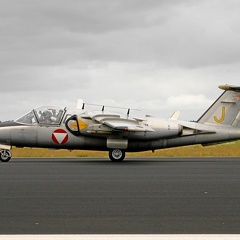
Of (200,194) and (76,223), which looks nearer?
(76,223)

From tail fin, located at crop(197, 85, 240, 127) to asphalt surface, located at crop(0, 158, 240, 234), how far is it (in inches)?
423

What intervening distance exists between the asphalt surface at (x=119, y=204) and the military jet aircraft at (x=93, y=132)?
8.77 m

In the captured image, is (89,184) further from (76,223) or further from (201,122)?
(201,122)

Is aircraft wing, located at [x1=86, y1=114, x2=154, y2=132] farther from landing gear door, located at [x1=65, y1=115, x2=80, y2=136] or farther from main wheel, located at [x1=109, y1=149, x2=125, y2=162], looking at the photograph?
main wheel, located at [x1=109, y1=149, x2=125, y2=162]

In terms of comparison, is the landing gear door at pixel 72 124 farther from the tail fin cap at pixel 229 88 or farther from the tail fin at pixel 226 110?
the tail fin cap at pixel 229 88

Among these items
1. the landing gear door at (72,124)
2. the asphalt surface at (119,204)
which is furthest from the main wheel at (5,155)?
the asphalt surface at (119,204)

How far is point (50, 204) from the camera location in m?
11.2

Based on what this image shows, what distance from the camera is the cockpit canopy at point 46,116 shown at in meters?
26.6

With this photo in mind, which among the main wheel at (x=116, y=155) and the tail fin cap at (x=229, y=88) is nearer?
the main wheel at (x=116, y=155)

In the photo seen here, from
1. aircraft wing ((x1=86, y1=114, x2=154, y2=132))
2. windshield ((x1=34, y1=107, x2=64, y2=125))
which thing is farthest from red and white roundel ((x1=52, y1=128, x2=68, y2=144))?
aircraft wing ((x1=86, y1=114, x2=154, y2=132))

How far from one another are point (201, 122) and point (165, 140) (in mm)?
2083

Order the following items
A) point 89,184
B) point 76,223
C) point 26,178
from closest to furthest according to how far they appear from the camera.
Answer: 1. point 76,223
2. point 89,184
3. point 26,178

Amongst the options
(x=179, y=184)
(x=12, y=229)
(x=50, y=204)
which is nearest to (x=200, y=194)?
(x=179, y=184)

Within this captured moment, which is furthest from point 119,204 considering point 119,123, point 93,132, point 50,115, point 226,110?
point 226,110
